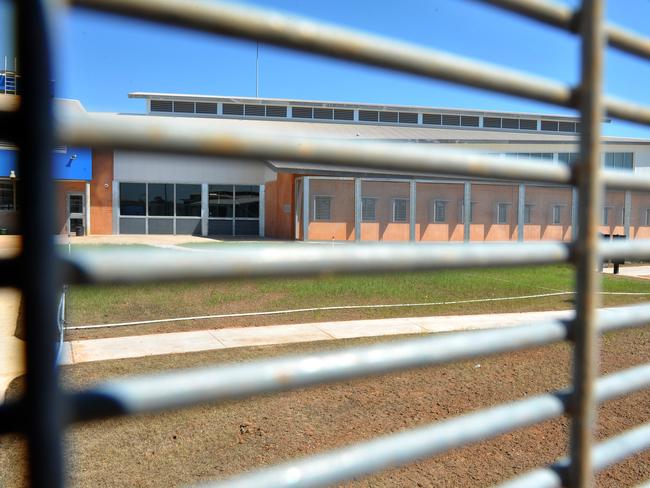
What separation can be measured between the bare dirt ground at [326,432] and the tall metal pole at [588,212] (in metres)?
2.92

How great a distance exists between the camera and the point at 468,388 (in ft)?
19.7

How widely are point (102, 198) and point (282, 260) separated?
32.5 metres

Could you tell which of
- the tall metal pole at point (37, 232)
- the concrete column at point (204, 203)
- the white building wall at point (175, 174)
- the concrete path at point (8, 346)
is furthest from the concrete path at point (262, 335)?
the concrete column at point (204, 203)

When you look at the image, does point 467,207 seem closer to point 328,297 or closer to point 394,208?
point 394,208

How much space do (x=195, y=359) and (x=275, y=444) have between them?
2.72 meters

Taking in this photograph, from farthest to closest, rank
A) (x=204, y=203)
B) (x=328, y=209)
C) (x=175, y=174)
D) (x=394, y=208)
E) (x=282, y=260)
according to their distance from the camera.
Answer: (x=204, y=203) < (x=175, y=174) < (x=394, y=208) < (x=328, y=209) < (x=282, y=260)

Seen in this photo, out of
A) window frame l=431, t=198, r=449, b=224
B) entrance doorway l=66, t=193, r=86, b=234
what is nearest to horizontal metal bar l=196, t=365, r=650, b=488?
window frame l=431, t=198, r=449, b=224

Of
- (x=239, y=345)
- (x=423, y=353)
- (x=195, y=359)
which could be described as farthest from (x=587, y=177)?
(x=239, y=345)

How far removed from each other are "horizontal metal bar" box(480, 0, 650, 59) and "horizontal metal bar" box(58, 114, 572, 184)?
0.32 meters

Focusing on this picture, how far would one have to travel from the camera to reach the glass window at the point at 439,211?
29.8m

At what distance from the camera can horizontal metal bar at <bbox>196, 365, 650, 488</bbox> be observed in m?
1.01

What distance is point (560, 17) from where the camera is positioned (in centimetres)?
130

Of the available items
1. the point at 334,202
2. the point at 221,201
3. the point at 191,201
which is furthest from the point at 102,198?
the point at 334,202

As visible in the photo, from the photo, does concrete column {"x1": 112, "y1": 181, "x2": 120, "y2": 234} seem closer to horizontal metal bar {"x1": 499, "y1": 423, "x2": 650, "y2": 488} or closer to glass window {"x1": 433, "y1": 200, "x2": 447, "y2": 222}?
glass window {"x1": 433, "y1": 200, "x2": 447, "y2": 222}
